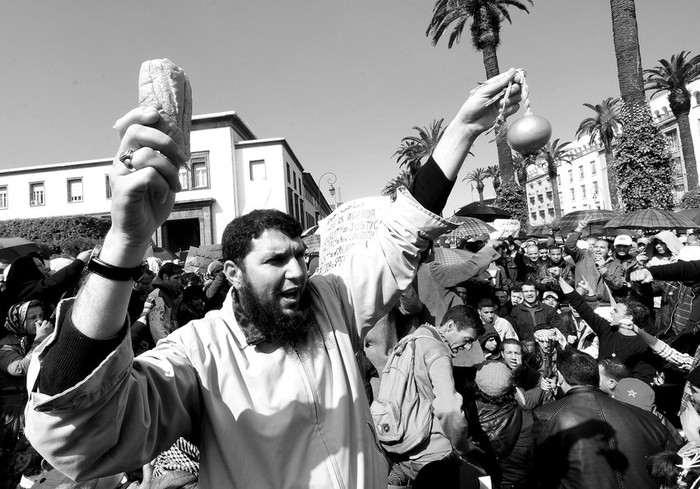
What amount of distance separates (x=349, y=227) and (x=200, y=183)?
120ft

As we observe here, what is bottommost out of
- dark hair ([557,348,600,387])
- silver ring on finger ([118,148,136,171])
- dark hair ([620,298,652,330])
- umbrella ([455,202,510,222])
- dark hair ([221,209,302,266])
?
dark hair ([557,348,600,387])

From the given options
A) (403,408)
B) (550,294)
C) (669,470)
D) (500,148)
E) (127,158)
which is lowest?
(669,470)

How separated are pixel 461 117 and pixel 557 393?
15.6 feet

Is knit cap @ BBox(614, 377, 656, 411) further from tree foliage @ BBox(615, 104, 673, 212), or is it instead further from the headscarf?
tree foliage @ BBox(615, 104, 673, 212)

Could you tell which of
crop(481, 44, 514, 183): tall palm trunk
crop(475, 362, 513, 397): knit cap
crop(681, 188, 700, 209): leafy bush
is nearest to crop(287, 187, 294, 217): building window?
crop(481, 44, 514, 183): tall palm trunk

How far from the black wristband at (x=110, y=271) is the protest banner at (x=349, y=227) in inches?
122

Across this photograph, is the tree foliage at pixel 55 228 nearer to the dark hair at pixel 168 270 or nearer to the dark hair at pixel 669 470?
the dark hair at pixel 168 270

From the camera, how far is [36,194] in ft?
132

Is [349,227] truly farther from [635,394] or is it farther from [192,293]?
[192,293]

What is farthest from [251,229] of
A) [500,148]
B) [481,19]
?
[481,19]

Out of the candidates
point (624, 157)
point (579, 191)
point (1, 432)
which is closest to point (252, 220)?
point (1, 432)

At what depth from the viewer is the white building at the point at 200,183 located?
3847 centimetres

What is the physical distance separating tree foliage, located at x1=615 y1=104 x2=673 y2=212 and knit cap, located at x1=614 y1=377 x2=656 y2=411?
11.0m

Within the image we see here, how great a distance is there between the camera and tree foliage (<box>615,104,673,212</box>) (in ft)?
44.2
